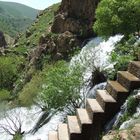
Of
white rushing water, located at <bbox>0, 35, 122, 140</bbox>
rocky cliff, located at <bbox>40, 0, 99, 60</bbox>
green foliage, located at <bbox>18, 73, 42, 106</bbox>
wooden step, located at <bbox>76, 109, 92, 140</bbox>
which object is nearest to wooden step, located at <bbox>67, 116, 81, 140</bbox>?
wooden step, located at <bbox>76, 109, 92, 140</bbox>

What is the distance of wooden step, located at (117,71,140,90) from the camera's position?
12.9m

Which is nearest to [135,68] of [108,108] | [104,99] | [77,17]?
[104,99]

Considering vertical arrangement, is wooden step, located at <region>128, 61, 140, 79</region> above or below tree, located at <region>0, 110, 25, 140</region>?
above

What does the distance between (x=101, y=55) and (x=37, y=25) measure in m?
58.1

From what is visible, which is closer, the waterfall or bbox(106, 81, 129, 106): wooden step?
the waterfall

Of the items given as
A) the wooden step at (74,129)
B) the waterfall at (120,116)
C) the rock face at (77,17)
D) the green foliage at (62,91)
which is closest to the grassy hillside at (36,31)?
the rock face at (77,17)

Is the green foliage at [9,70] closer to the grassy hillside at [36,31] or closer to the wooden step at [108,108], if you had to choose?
the grassy hillside at [36,31]

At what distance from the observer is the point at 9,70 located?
74.3m

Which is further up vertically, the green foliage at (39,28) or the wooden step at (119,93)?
the wooden step at (119,93)

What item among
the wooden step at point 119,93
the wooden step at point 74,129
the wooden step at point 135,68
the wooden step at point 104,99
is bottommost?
the wooden step at point 74,129

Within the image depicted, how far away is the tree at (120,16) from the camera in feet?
95.7

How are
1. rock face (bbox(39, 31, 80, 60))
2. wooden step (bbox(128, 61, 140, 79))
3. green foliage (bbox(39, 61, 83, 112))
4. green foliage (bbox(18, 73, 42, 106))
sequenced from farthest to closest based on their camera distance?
rock face (bbox(39, 31, 80, 60)) < green foliage (bbox(18, 73, 42, 106)) < green foliage (bbox(39, 61, 83, 112)) < wooden step (bbox(128, 61, 140, 79))

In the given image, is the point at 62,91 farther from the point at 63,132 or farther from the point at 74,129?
the point at 74,129

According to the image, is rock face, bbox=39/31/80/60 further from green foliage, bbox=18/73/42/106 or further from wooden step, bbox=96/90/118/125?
wooden step, bbox=96/90/118/125
